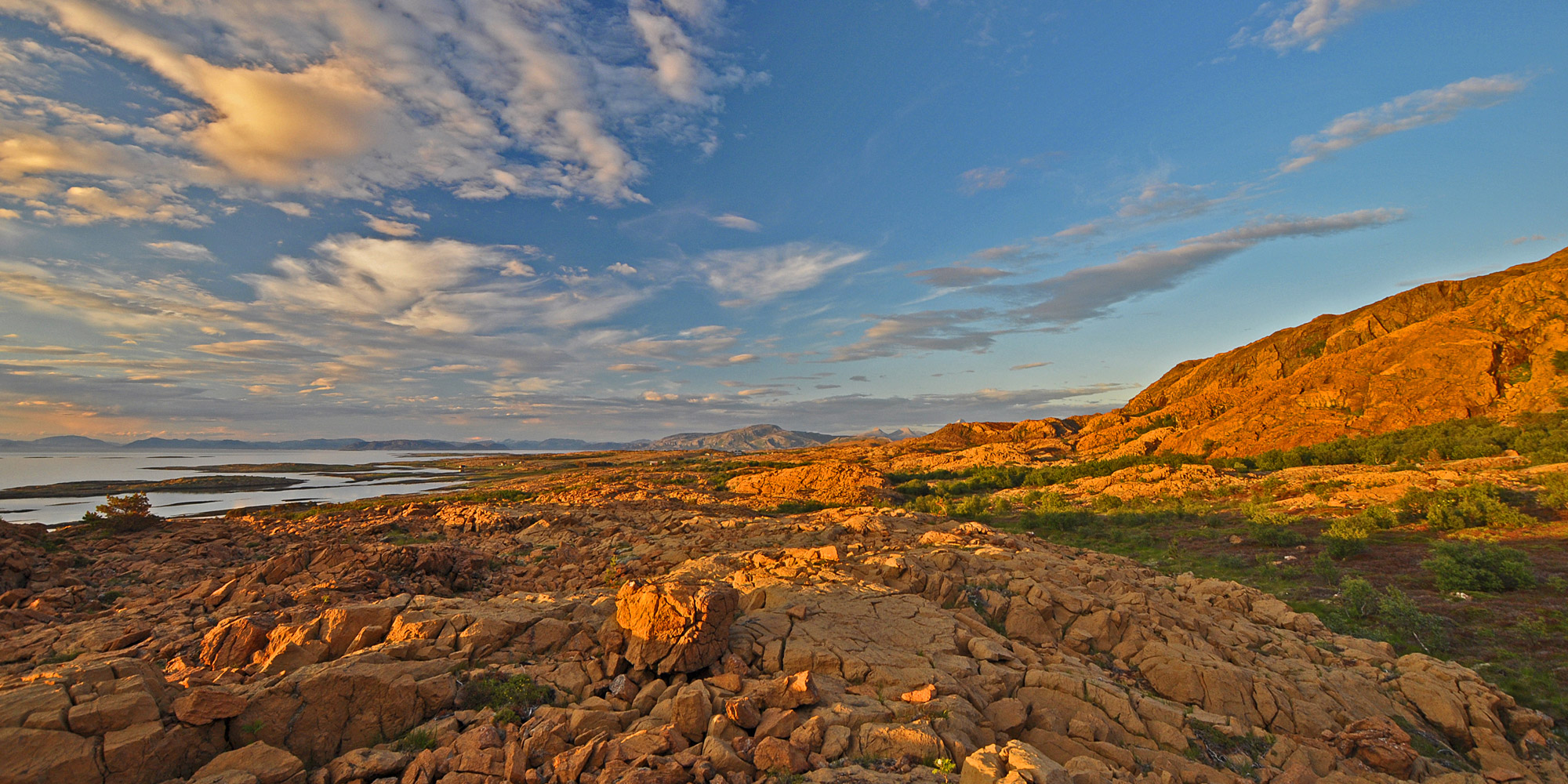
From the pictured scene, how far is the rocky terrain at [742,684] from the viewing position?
5.94 metres

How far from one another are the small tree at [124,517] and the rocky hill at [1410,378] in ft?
213

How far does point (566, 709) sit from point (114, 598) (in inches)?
656

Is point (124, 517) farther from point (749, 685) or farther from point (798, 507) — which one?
point (749, 685)

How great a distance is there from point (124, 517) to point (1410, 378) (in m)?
74.8

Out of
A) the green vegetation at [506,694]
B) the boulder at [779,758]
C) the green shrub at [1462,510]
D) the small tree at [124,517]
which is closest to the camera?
the boulder at [779,758]

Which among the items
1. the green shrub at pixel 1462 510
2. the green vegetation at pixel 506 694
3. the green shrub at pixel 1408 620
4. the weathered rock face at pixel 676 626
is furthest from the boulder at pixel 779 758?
the green shrub at pixel 1462 510

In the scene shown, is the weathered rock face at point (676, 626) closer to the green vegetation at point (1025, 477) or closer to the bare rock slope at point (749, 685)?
the bare rock slope at point (749, 685)

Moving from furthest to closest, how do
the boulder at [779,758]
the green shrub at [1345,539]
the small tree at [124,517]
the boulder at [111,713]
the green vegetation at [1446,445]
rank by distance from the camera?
the green vegetation at [1446,445], the small tree at [124,517], the green shrub at [1345,539], the boulder at [779,758], the boulder at [111,713]

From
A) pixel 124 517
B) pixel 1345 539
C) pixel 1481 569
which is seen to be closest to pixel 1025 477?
pixel 1345 539

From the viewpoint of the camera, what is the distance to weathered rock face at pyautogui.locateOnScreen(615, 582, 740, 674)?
8109 mm

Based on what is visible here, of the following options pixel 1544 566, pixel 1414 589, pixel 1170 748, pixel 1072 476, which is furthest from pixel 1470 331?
pixel 1170 748

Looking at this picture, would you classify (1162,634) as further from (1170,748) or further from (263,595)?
(263,595)

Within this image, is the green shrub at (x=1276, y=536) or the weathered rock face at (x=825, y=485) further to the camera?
the weathered rock face at (x=825, y=485)

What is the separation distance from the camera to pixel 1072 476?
42625mm
